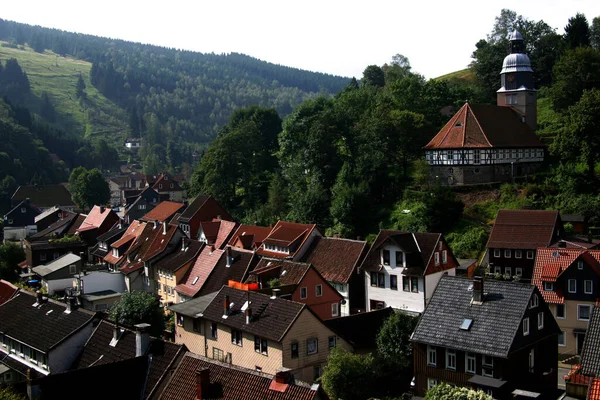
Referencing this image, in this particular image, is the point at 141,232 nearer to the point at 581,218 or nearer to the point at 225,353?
the point at 225,353

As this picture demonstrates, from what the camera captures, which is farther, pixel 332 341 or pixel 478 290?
pixel 332 341

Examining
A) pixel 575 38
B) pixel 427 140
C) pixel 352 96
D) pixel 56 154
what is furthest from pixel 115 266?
pixel 56 154

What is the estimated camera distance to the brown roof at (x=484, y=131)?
211 feet

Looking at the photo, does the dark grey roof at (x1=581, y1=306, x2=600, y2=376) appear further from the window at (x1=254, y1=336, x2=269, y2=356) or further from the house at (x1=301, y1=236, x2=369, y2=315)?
the house at (x1=301, y1=236, x2=369, y2=315)

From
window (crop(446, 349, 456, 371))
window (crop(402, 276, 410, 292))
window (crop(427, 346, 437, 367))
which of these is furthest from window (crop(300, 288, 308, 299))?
window (crop(446, 349, 456, 371))

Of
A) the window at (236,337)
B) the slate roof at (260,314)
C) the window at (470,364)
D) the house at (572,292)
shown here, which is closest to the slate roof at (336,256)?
the slate roof at (260,314)

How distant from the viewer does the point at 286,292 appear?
41.0m

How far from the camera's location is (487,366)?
29.3 metres

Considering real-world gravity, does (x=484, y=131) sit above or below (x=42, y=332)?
above

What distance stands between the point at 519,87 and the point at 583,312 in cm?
3857

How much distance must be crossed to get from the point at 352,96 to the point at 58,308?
194ft

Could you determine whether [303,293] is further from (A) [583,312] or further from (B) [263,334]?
(A) [583,312]

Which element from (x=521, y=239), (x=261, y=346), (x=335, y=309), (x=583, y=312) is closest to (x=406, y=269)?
(x=335, y=309)

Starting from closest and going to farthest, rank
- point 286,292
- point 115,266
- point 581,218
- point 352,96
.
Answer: point 286,292 → point 581,218 → point 115,266 → point 352,96
